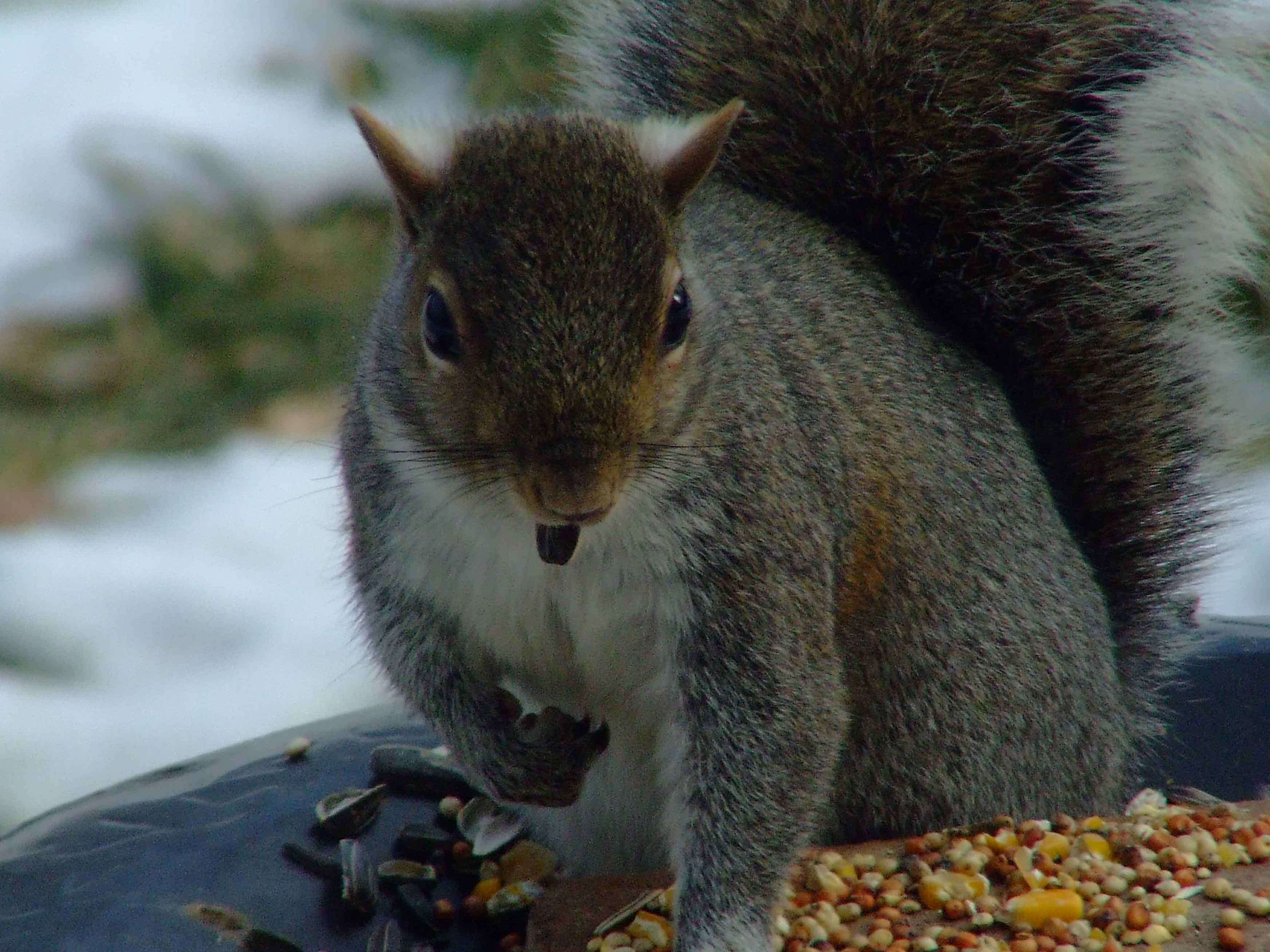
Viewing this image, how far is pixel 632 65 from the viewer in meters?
1.85

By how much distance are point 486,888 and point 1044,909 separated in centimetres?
55

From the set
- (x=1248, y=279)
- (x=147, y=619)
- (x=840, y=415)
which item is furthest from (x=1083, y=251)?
(x=147, y=619)

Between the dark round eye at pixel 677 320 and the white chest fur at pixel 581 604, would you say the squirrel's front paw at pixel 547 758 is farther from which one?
the dark round eye at pixel 677 320

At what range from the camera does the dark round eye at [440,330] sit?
1.24m

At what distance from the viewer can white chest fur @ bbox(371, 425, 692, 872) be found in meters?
1.36

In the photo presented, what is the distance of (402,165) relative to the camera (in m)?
1.31

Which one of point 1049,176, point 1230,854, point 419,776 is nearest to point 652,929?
point 419,776

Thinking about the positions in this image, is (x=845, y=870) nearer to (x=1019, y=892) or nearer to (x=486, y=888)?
(x=1019, y=892)

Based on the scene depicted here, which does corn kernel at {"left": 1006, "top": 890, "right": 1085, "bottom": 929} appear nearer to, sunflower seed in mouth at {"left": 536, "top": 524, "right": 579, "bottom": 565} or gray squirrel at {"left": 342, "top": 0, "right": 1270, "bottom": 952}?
gray squirrel at {"left": 342, "top": 0, "right": 1270, "bottom": 952}

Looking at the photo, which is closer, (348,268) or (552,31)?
(552,31)

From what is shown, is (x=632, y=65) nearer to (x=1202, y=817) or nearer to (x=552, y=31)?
(x=552, y=31)

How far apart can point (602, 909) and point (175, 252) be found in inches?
100

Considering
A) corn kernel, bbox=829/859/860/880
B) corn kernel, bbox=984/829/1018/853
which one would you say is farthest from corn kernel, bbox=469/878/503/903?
corn kernel, bbox=984/829/1018/853

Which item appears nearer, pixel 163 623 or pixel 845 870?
pixel 845 870
